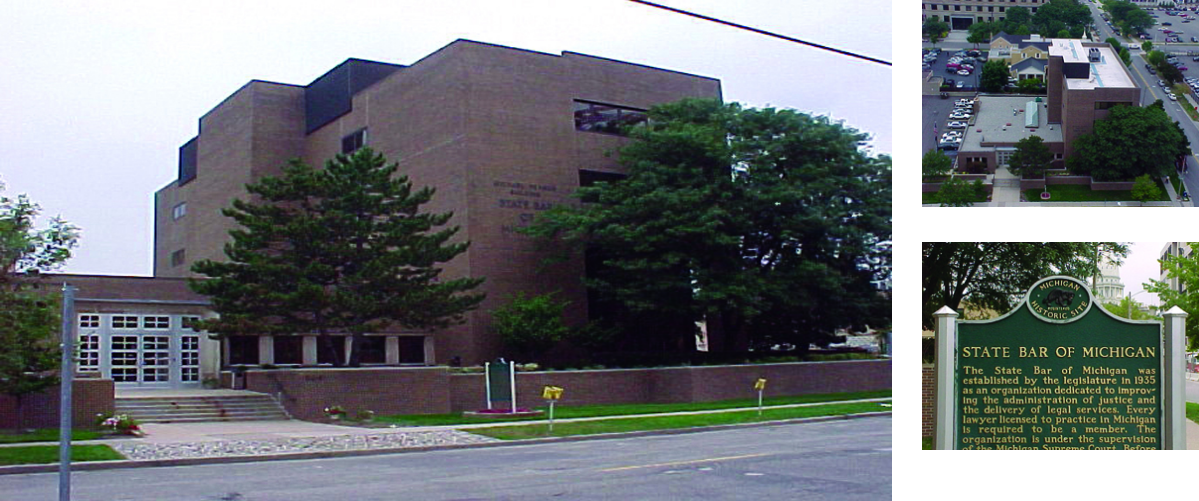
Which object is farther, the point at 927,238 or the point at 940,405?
the point at 927,238

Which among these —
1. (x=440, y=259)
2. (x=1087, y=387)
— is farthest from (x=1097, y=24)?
(x=440, y=259)

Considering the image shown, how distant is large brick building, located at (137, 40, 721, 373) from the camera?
3700 cm

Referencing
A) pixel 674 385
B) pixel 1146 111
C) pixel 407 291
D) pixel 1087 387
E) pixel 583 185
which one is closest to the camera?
pixel 1087 387

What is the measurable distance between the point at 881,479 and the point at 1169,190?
724 centimetres

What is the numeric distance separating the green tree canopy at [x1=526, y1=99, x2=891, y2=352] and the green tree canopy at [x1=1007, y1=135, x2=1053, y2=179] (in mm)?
16186

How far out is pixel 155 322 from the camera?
35969 millimetres

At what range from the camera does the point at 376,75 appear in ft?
143

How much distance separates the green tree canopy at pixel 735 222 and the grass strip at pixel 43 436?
623 inches

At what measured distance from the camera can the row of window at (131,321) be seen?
34500 millimetres

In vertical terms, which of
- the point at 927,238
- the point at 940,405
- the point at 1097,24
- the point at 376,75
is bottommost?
the point at 940,405

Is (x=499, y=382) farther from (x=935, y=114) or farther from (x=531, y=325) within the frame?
(x=935, y=114)

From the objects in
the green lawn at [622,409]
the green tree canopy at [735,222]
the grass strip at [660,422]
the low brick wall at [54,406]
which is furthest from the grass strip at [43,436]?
the green tree canopy at [735,222]

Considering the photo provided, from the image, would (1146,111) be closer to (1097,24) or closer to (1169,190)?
(1169,190)

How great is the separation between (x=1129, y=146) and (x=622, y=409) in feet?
55.3
